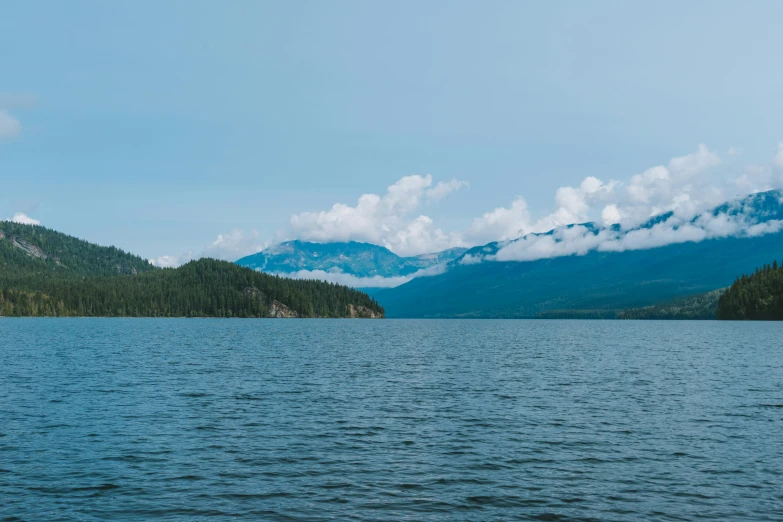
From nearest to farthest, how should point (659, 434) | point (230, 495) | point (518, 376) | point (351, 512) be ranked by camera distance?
point (351, 512) < point (230, 495) < point (659, 434) < point (518, 376)

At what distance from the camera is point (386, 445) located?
39188 mm

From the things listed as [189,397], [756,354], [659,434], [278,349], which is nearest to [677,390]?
[659,434]

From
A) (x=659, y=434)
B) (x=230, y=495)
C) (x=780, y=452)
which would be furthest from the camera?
(x=659, y=434)

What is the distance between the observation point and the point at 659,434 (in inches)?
1678

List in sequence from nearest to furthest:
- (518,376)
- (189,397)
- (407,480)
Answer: (407,480) < (189,397) < (518,376)

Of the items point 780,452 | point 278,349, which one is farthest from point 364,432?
point 278,349

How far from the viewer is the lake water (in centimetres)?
2775

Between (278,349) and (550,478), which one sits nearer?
(550,478)

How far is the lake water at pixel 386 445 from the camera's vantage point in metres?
27.8

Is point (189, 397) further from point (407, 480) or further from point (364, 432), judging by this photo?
point (407, 480)

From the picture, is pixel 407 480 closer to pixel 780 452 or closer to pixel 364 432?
pixel 364 432

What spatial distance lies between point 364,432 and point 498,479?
13.1m

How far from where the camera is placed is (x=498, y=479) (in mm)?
32000

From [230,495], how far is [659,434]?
28507 mm
